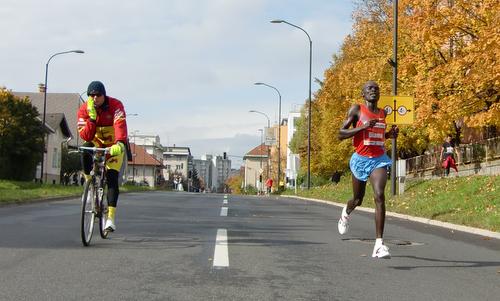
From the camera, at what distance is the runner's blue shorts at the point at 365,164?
6988 mm

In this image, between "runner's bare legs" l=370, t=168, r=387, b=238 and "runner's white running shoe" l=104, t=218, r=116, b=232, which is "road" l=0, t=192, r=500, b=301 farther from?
"runner's bare legs" l=370, t=168, r=387, b=238

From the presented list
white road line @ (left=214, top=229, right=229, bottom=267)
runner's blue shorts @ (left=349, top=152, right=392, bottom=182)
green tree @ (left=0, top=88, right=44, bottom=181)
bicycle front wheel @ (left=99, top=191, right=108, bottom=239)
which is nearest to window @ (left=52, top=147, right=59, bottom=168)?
green tree @ (left=0, top=88, right=44, bottom=181)

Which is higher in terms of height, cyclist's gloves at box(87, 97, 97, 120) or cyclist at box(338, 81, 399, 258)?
cyclist's gloves at box(87, 97, 97, 120)

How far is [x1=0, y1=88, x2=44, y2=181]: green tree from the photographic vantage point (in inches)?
1661

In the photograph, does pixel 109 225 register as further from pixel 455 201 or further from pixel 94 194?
pixel 455 201

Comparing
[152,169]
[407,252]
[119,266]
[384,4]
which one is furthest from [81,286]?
[152,169]

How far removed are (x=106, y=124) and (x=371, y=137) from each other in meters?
3.29

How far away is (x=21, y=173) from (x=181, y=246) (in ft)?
Answer: 141

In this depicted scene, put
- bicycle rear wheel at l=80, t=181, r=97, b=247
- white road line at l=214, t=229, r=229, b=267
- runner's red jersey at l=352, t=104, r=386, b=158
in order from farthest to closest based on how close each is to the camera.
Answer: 1. bicycle rear wheel at l=80, t=181, r=97, b=247
2. runner's red jersey at l=352, t=104, r=386, b=158
3. white road line at l=214, t=229, r=229, b=267

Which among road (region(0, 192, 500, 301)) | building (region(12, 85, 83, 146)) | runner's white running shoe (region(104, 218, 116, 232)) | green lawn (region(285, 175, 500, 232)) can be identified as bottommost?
road (region(0, 192, 500, 301))

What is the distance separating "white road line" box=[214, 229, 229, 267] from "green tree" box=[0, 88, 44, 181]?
3730 centimetres

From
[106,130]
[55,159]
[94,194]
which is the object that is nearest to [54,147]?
[55,159]

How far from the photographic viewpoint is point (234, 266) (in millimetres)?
6102

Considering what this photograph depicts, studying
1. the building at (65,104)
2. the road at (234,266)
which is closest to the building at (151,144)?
the building at (65,104)
